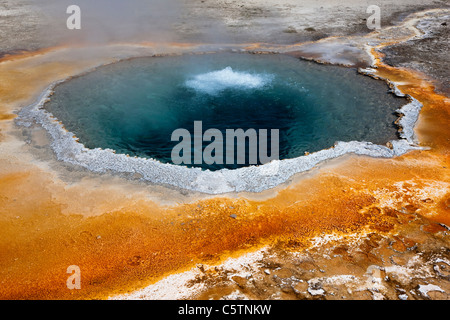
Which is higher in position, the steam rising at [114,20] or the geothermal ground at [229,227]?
the steam rising at [114,20]

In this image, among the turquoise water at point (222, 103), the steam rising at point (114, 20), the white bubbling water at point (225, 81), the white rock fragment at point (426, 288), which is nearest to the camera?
the white rock fragment at point (426, 288)

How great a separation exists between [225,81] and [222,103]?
1234mm

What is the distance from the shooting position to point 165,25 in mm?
13453

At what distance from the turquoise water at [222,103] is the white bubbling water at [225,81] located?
1.1 inches

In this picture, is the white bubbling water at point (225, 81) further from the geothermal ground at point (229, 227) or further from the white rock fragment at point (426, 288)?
the white rock fragment at point (426, 288)

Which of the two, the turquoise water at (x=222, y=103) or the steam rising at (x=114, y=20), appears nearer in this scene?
the turquoise water at (x=222, y=103)

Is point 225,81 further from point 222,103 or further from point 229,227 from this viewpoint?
point 229,227

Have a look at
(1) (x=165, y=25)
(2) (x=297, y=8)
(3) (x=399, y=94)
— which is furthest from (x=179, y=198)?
(2) (x=297, y=8)

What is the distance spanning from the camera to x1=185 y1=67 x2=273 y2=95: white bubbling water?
872 centimetres

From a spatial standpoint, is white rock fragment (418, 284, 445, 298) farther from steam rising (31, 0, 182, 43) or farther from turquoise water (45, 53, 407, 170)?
steam rising (31, 0, 182, 43)

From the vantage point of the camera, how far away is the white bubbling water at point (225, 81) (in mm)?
8719

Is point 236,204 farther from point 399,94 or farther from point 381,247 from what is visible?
point 399,94

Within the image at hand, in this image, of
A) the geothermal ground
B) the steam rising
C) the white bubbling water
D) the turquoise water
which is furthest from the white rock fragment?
the steam rising

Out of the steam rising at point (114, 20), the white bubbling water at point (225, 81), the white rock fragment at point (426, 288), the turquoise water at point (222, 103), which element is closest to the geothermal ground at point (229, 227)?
the white rock fragment at point (426, 288)
